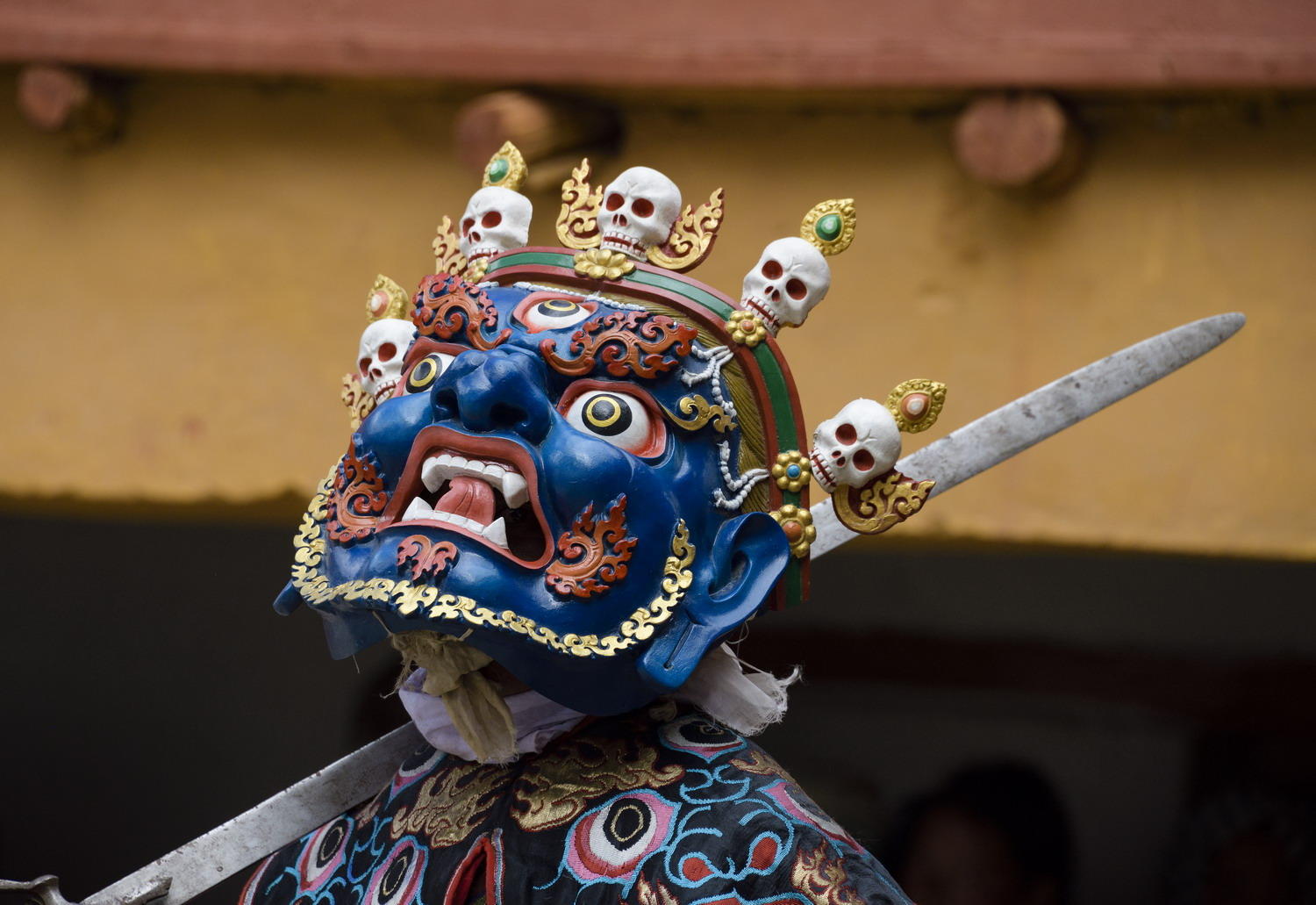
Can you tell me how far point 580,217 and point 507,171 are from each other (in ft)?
0.62

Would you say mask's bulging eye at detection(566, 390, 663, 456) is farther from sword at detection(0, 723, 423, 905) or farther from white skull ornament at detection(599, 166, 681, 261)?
sword at detection(0, 723, 423, 905)

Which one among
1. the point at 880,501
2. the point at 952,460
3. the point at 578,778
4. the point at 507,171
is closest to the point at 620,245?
the point at 507,171

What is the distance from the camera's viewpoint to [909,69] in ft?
9.88

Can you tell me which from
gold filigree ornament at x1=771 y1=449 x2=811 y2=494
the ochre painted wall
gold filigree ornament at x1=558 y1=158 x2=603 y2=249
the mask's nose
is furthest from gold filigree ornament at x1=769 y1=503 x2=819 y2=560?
the ochre painted wall

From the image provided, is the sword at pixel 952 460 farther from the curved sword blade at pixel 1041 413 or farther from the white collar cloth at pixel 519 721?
the white collar cloth at pixel 519 721

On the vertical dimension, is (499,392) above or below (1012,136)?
below

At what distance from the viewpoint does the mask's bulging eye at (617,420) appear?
1.97 meters

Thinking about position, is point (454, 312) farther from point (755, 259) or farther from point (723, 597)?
point (755, 259)

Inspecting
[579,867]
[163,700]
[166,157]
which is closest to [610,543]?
[579,867]

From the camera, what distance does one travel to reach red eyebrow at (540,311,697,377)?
6.51 feet

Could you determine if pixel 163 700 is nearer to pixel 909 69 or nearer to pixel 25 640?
pixel 25 640

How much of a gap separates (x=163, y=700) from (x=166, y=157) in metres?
1.50

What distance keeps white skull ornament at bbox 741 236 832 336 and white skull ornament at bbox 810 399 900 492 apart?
0.52ft

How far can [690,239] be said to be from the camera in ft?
7.14
